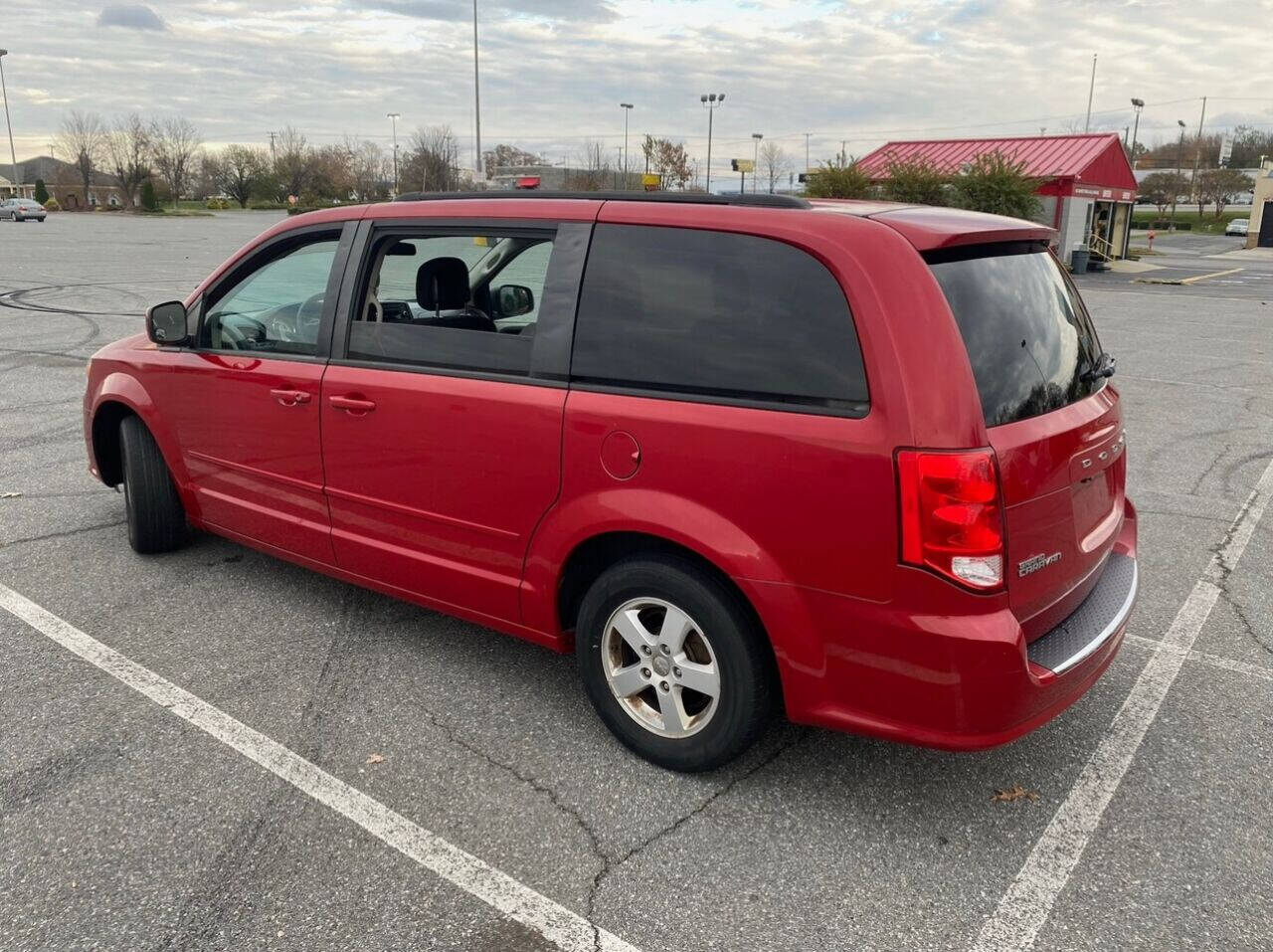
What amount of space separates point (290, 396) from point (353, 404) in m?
0.38

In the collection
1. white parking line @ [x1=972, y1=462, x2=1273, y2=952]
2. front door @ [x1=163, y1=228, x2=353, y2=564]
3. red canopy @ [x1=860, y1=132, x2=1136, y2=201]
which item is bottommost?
white parking line @ [x1=972, y1=462, x2=1273, y2=952]

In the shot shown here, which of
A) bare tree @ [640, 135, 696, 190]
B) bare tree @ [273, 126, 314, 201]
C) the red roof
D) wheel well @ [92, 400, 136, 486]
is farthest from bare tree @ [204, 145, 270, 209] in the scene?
wheel well @ [92, 400, 136, 486]

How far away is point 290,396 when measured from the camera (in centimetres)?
377

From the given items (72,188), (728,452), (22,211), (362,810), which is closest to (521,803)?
(362,810)

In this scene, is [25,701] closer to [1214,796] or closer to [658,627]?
[658,627]

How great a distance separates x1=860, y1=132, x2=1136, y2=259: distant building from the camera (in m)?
32.2

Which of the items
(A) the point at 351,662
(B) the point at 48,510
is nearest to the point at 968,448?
(A) the point at 351,662

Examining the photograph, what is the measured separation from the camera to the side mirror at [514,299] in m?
3.42

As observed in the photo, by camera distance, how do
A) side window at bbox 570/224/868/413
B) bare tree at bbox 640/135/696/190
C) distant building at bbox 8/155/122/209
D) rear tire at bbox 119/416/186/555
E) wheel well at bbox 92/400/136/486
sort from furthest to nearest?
distant building at bbox 8/155/122/209
bare tree at bbox 640/135/696/190
wheel well at bbox 92/400/136/486
rear tire at bbox 119/416/186/555
side window at bbox 570/224/868/413

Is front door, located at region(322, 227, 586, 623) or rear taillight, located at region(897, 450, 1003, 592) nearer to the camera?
rear taillight, located at region(897, 450, 1003, 592)

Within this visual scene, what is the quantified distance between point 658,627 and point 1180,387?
890 centimetres

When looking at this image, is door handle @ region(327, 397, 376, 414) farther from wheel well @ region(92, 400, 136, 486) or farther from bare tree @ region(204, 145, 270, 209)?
bare tree @ region(204, 145, 270, 209)

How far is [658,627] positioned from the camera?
305cm

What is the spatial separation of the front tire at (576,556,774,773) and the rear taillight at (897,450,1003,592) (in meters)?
0.59
